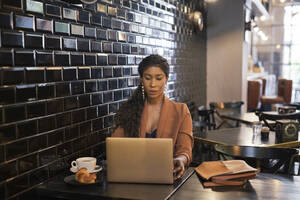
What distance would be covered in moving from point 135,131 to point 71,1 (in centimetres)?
98

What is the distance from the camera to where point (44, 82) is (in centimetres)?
202

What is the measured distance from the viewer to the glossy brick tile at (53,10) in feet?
6.71

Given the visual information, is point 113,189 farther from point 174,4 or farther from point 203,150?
point 203,150

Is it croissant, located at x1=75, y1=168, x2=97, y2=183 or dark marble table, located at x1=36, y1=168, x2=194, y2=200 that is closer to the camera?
dark marble table, located at x1=36, y1=168, x2=194, y2=200

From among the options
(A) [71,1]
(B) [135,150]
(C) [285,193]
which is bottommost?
(C) [285,193]

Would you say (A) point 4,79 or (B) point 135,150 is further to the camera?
(B) point 135,150

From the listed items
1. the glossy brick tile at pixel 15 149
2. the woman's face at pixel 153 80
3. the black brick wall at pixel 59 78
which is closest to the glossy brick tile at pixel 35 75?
the black brick wall at pixel 59 78

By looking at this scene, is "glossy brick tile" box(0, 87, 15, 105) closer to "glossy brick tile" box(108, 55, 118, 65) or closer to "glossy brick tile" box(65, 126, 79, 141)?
"glossy brick tile" box(65, 126, 79, 141)

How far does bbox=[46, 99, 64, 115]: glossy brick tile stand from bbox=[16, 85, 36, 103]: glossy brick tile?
15cm

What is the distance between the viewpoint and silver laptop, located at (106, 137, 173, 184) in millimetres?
1824

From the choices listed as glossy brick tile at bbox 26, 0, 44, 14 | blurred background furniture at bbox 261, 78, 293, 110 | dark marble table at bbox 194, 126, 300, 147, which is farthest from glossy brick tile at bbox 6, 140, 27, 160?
blurred background furniture at bbox 261, 78, 293, 110

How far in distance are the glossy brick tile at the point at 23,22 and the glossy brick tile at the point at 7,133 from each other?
1.73ft

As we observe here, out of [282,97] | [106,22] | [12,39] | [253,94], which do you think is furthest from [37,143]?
[282,97]

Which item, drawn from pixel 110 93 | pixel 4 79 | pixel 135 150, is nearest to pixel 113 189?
pixel 135 150
